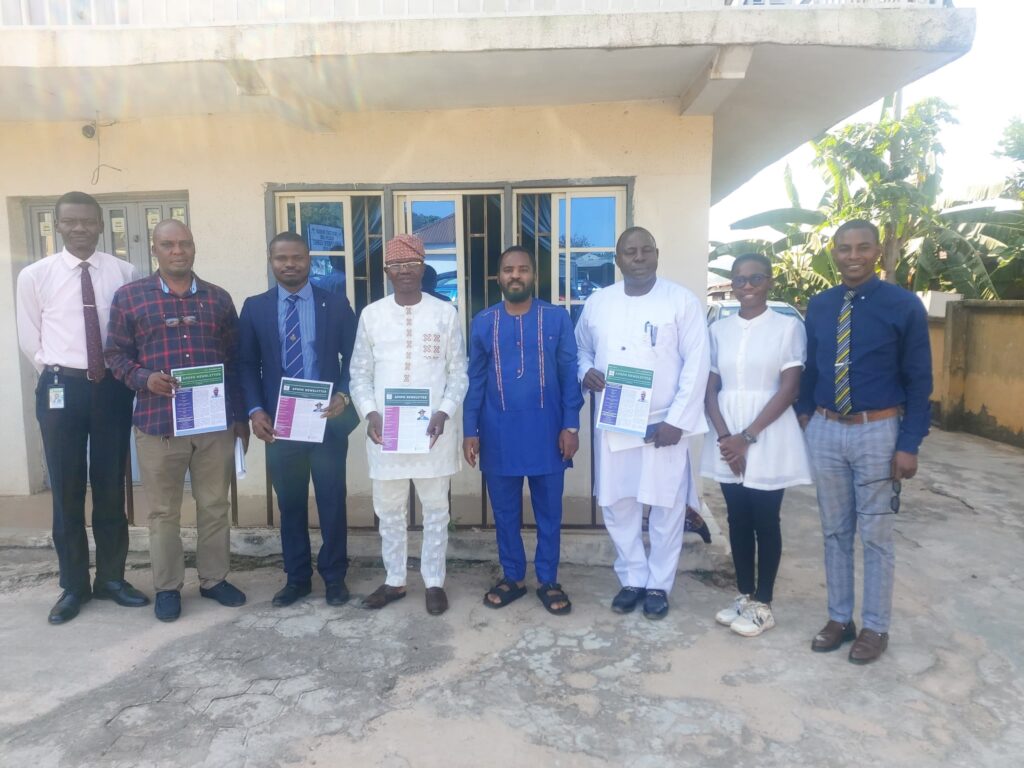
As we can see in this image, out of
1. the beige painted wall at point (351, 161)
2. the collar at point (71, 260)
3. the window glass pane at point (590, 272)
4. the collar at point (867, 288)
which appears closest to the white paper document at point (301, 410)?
the collar at point (71, 260)

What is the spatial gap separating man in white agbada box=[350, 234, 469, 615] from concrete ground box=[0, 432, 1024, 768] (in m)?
0.53

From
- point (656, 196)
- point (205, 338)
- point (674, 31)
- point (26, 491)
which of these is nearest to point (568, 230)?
point (656, 196)

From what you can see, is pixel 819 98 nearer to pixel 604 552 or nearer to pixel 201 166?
pixel 604 552

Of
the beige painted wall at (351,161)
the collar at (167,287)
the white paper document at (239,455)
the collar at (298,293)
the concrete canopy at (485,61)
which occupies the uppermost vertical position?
the concrete canopy at (485,61)

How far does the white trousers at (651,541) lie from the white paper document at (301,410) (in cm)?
151

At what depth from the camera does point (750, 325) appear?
10.7ft

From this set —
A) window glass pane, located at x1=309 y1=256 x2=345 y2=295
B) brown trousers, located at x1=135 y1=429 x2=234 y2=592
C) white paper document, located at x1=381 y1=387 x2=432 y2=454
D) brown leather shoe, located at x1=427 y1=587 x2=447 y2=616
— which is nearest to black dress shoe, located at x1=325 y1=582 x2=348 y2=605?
brown leather shoe, located at x1=427 y1=587 x2=447 y2=616

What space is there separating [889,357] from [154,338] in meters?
3.33

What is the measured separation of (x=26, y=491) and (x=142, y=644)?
9.45 feet

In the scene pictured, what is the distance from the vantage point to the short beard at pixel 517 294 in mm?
3385

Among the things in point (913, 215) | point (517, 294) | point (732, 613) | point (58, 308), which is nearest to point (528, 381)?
point (517, 294)

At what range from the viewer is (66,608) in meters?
3.52

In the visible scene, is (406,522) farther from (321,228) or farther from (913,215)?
(913,215)

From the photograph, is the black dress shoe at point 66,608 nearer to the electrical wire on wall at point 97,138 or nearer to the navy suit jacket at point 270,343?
Answer: the navy suit jacket at point 270,343
